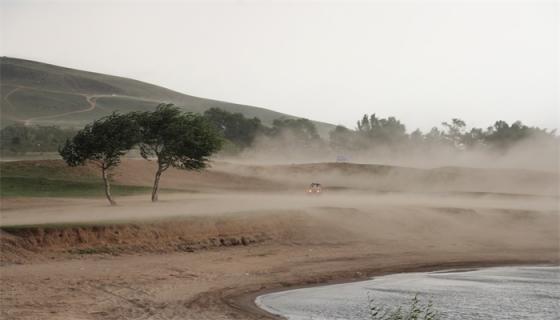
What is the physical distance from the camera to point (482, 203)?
50125 millimetres

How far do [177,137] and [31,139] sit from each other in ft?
289

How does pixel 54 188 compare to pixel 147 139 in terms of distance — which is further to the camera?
pixel 54 188

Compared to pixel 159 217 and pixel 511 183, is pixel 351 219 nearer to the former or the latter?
pixel 159 217

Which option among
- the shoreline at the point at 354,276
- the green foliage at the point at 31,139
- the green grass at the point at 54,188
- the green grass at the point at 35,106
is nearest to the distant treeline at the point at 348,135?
the green foliage at the point at 31,139

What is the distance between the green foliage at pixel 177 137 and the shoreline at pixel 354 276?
724 inches

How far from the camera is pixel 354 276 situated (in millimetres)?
26672

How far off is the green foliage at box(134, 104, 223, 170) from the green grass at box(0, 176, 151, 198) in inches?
409

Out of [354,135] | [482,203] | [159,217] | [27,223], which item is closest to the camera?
[27,223]

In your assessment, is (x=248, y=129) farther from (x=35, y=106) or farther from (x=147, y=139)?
(x=147, y=139)

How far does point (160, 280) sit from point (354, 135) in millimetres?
127080

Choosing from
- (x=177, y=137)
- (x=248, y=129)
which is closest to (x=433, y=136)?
(x=248, y=129)

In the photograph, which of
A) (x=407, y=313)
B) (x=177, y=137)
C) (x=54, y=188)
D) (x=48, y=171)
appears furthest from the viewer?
(x=48, y=171)

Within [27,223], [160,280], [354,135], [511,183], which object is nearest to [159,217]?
[27,223]

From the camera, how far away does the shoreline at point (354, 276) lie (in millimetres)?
19872
